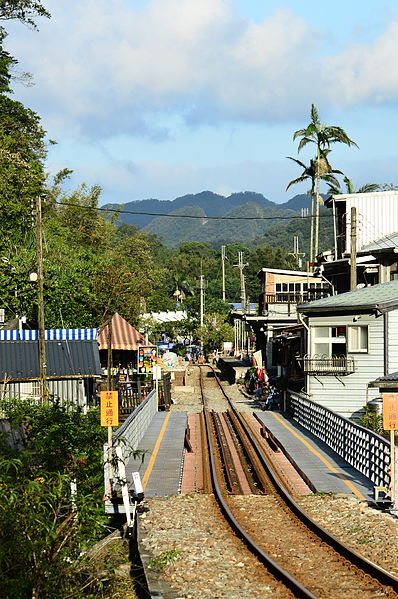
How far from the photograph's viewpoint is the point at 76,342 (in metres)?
34.7

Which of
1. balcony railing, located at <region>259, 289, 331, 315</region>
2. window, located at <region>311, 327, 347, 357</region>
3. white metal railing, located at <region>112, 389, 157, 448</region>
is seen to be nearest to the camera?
white metal railing, located at <region>112, 389, 157, 448</region>

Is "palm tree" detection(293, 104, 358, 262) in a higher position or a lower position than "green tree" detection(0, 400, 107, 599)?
higher

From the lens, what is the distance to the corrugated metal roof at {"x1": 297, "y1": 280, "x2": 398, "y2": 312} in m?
28.8

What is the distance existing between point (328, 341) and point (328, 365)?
978 mm

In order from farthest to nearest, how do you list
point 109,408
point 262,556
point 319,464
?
point 319,464 → point 109,408 → point 262,556

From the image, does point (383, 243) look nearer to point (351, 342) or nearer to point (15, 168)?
point (351, 342)

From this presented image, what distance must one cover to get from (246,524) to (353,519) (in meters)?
2.01

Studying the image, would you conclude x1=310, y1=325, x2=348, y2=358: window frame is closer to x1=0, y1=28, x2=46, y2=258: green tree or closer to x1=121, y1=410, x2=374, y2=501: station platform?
x1=121, y1=410, x2=374, y2=501: station platform

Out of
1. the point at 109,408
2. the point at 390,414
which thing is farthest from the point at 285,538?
the point at 109,408

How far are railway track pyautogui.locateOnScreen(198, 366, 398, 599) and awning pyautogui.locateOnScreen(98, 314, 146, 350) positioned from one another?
1898 cm

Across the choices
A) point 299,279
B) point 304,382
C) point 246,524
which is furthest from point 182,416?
point 299,279


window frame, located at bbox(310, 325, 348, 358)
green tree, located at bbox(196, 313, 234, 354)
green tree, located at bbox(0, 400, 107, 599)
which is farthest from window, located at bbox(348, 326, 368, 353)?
green tree, located at bbox(196, 313, 234, 354)

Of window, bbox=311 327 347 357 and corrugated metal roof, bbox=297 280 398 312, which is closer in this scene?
corrugated metal roof, bbox=297 280 398 312

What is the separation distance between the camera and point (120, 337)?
42.8 m
